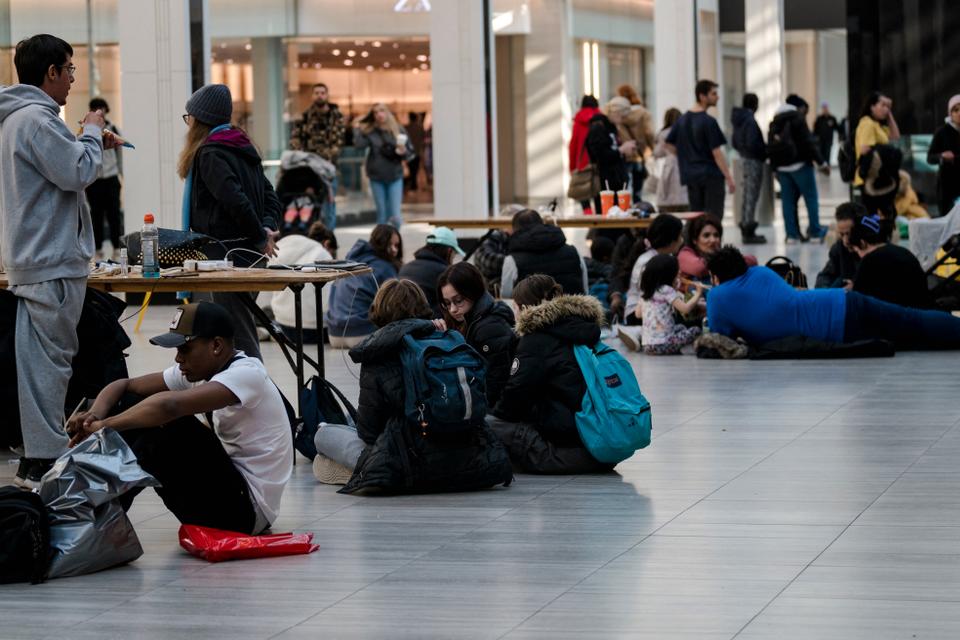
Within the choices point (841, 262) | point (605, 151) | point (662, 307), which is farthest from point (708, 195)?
point (662, 307)

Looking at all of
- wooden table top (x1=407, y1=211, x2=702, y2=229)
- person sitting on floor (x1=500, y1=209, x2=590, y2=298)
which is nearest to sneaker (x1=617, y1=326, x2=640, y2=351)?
person sitting on floor (x1=500, y1=209, x2=590, y2=298)

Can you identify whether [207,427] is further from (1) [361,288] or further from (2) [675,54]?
(2) [675,54]

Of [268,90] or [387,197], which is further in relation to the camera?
[268,90]

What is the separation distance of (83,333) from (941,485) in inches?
160

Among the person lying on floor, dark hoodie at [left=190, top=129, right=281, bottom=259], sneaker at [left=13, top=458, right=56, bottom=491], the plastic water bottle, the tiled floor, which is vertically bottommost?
the tiled floor

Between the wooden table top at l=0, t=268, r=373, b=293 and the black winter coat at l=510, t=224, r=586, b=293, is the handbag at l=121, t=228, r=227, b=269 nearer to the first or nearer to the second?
the wooden table top at l=0, t=268, r=373, b=293

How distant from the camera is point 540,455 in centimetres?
777

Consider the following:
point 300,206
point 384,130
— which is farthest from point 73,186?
point 384,130

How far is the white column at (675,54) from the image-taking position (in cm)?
2891

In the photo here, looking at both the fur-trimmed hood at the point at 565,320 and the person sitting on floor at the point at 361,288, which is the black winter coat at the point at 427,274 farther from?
the fur-trimmed hood at the point at 565,320

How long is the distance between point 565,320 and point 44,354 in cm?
236

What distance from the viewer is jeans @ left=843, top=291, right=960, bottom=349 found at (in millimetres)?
11836

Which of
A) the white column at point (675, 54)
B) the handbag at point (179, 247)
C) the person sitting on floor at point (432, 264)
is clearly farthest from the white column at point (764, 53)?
the handbag at point (179, 247)

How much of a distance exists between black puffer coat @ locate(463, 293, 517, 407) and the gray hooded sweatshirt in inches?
77.9
